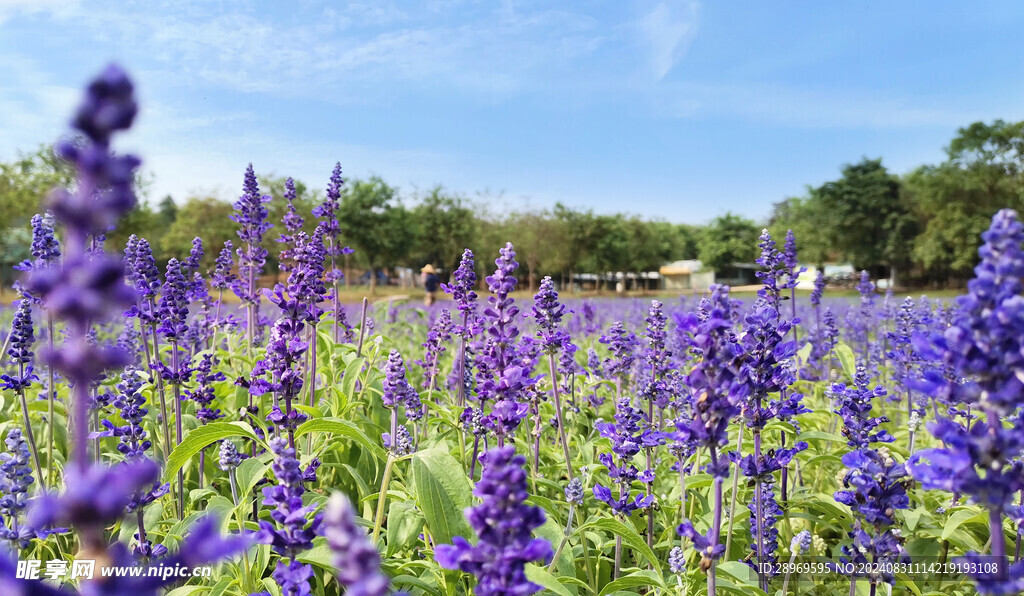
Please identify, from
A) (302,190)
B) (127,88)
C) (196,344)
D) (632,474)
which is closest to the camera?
(127,88)

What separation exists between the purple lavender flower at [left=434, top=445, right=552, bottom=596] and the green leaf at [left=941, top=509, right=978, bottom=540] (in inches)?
103

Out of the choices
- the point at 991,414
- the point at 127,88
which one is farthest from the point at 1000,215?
the point at 127,88

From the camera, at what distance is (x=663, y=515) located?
409cm

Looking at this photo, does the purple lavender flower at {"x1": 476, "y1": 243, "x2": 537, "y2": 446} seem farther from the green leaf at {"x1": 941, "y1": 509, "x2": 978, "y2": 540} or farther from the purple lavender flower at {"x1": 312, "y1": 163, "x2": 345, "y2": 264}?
the purple lavender flower at {"x1": 312, "y1": 163, "x2": 345, "y2": 264}

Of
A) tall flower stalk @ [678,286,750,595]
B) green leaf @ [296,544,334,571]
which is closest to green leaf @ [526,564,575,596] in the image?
tall flower stalk @ [678,286,750,595]

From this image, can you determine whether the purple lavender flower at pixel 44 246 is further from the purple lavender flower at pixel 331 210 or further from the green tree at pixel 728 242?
the green tree at pixel 728 242

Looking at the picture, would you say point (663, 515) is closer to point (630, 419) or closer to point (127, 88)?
point (630, 419)

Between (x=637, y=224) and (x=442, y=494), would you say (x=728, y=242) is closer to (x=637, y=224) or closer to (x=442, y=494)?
(x=637, y=224)

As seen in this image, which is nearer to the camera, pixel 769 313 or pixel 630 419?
pixel 769 313

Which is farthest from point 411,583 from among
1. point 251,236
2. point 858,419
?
point 251,236

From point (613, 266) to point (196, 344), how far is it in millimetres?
77360

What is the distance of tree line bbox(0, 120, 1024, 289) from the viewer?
5797 cm

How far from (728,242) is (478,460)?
384 ft

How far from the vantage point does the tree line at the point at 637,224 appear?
57969 millimetres
